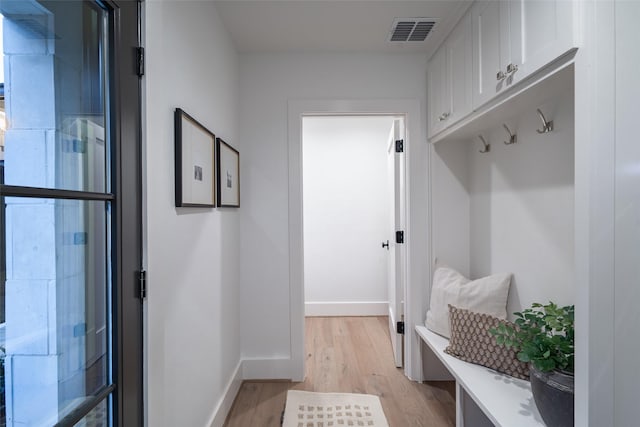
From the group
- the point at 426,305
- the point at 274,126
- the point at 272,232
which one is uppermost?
the point at 274,126

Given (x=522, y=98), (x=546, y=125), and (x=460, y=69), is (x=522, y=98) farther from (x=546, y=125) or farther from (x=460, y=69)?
(x=460, y=69)

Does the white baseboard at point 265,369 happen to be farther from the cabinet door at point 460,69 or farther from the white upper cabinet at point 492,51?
the white upper cabinet at point 492,51

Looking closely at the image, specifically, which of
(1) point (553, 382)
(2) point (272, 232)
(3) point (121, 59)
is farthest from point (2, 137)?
(2) point (272, 232)

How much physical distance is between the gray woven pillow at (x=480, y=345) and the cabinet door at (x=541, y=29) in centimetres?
117

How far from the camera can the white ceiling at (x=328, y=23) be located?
6.27ft

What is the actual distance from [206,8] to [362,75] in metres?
1.15

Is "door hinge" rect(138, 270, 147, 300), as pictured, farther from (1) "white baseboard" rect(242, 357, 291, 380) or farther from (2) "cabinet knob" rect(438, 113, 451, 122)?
(2) "cabinet knob" rect(438, 113, 451, 122)

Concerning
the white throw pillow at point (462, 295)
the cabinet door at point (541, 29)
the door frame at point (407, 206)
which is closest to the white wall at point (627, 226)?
the cabinet door at point (541, 29)

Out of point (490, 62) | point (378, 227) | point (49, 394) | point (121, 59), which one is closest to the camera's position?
point (49, 394)

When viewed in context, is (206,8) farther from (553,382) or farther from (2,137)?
(553,382)

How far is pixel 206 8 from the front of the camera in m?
1.78

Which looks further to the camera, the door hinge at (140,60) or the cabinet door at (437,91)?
the cabinet door at (437,91)

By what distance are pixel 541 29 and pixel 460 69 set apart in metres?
0.73

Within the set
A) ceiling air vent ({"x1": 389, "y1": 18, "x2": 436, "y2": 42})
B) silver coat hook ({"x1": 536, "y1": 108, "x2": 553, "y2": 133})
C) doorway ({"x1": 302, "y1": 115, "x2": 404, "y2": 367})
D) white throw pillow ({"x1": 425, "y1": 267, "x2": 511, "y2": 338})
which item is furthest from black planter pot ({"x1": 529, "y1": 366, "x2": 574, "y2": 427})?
doorway ({"x1": 302, "y1": 115, "x2": 404, "y2": 367})
